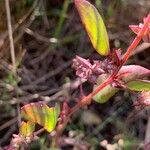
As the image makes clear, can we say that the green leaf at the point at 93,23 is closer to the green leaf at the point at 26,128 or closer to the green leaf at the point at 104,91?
the green leaf at the point at 104,91

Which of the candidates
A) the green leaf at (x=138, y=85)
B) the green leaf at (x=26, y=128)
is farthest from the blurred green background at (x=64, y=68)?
the green leaf at (x=138, y=85)

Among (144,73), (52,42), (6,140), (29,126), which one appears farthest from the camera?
(52,42)

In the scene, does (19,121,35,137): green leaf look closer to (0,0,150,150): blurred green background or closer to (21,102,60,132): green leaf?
(21,102,60,132): green leaf

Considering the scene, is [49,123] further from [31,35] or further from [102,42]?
[31,35]

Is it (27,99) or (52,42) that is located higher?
(52,42)

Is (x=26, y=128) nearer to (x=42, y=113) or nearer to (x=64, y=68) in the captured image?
(x=42, y=113)

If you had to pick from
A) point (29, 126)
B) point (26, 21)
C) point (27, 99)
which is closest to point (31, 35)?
point (26, 21)

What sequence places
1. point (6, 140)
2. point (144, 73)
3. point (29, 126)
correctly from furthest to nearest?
point (6, 140) < point (29, 126) < point (144, 73)

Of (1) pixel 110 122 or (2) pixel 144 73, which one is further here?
(1) pixel 110 122
